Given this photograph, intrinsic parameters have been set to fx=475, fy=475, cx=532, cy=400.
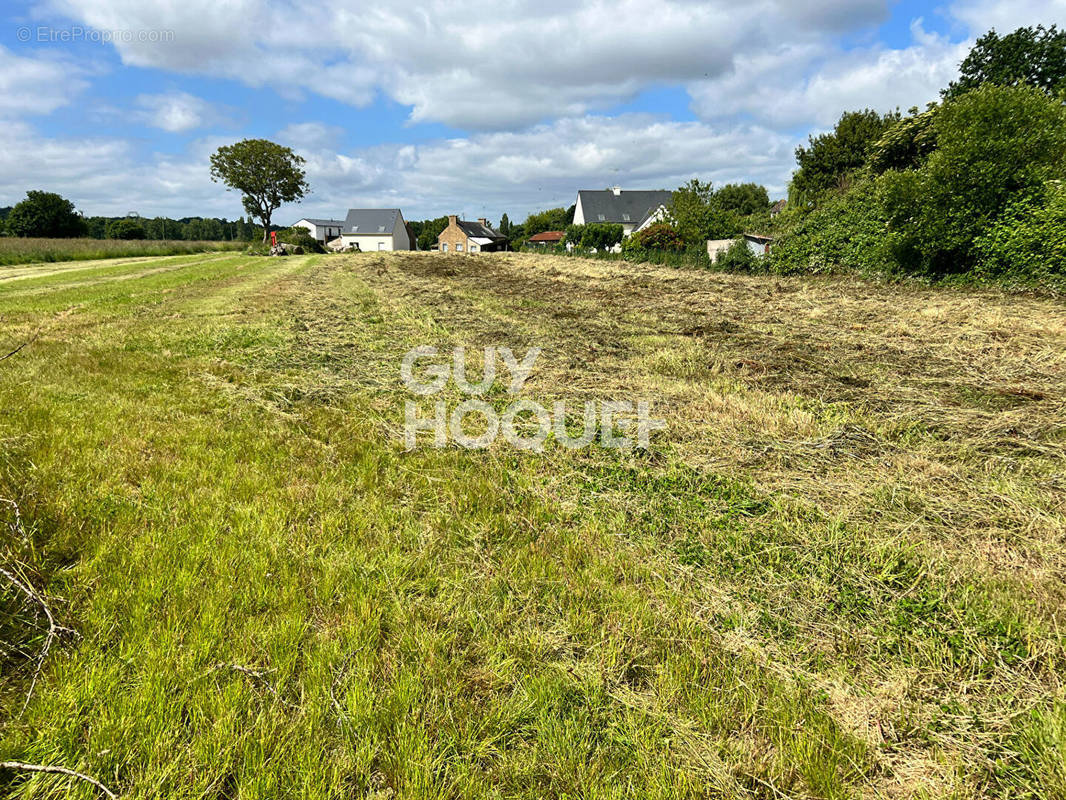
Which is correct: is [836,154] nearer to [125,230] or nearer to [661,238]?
[661,238]

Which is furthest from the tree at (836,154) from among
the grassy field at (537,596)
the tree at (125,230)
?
the tree at (125,230)

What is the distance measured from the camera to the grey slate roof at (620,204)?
73875 mm

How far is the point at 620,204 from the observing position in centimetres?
7538

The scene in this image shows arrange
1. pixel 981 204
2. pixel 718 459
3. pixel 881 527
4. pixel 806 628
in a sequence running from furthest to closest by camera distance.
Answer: pixel 981 204 → pixel 718 459 → pixel 881 527 → pixel 806 628

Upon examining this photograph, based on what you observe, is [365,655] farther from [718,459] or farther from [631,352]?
[631,352]

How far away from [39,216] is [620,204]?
7541cm

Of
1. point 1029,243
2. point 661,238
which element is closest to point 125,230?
point 661,238

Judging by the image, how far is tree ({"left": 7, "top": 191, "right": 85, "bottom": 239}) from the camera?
56.1 m

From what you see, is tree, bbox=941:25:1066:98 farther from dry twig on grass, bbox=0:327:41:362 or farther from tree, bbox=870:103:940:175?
dry twig on grass, bbox=0:327:41:362

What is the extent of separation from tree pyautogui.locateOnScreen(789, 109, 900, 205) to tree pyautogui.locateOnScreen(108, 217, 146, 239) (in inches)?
4212

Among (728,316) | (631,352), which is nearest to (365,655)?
(631,352)

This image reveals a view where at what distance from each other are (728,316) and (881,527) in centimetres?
889

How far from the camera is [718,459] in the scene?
398 cm

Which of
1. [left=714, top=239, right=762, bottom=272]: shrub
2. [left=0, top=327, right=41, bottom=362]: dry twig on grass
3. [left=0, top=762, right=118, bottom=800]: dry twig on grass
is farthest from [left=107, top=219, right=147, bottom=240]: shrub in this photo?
[left=0, top=762, right=118, bottom=800]: dry twig on grass
